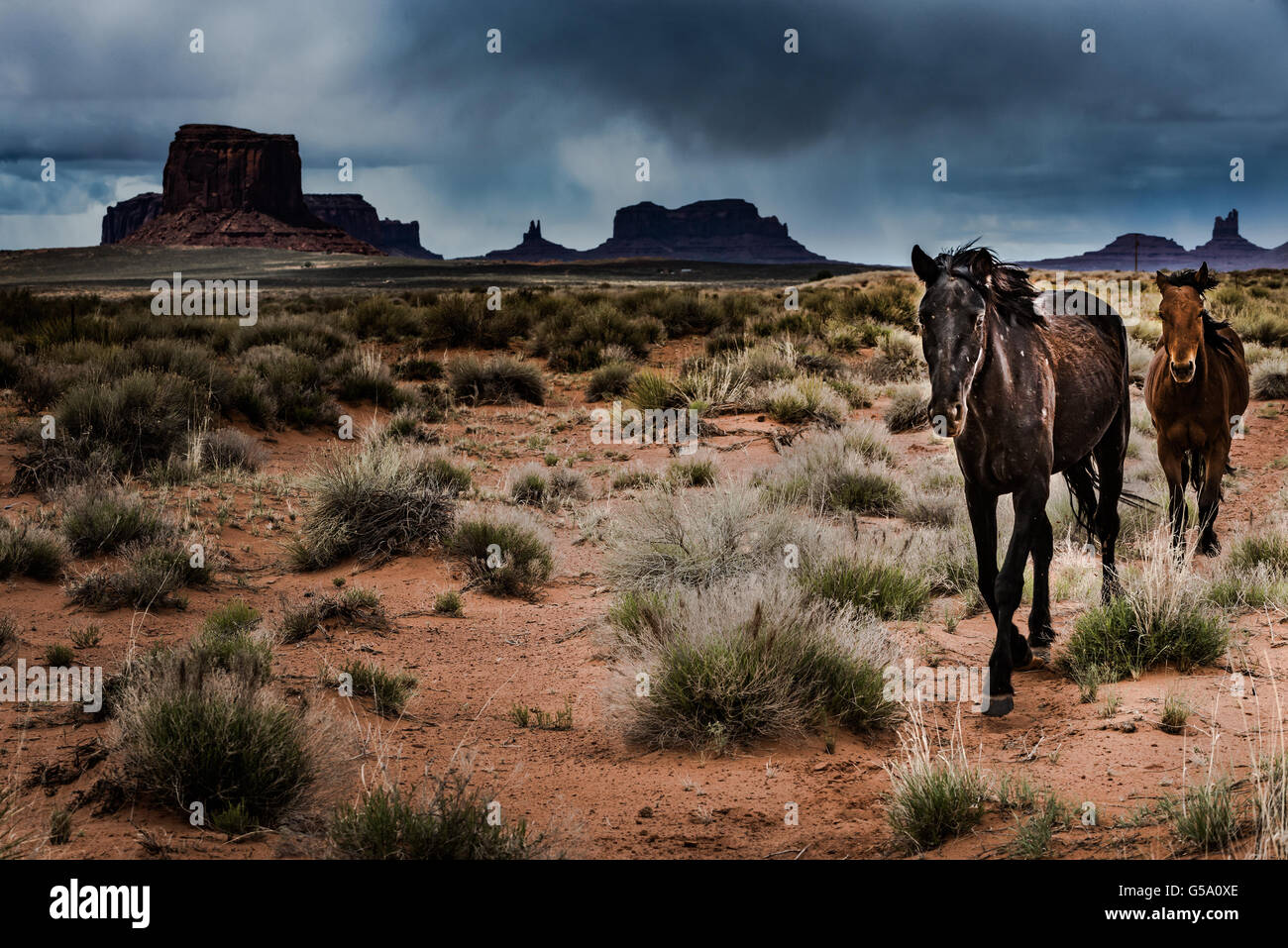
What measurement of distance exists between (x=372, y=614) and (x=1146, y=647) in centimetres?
531

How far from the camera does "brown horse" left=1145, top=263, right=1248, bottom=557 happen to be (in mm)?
7320

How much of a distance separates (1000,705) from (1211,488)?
4449 mm

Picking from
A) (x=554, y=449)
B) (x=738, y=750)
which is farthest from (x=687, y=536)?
(x=554, y=449)

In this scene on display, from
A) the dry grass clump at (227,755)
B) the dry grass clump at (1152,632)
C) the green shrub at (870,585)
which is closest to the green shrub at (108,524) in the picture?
the dry grass clump at (227,755)

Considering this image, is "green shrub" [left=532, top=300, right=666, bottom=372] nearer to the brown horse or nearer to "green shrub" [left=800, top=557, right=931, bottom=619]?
the brown horse

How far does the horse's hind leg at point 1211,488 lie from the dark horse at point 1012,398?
259cm

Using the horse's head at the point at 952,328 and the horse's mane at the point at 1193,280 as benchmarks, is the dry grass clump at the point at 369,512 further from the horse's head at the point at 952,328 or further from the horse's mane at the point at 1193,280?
the horse's mane at the point at 1193,280

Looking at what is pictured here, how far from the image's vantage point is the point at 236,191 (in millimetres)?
178875

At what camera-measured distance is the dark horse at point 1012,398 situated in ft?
14.0

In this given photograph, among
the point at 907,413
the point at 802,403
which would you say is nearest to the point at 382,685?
the point at 802,403

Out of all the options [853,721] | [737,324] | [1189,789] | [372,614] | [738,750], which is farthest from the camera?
[737,324]

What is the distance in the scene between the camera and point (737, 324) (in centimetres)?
2492

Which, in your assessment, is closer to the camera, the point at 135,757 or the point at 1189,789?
the point at 1189,789
